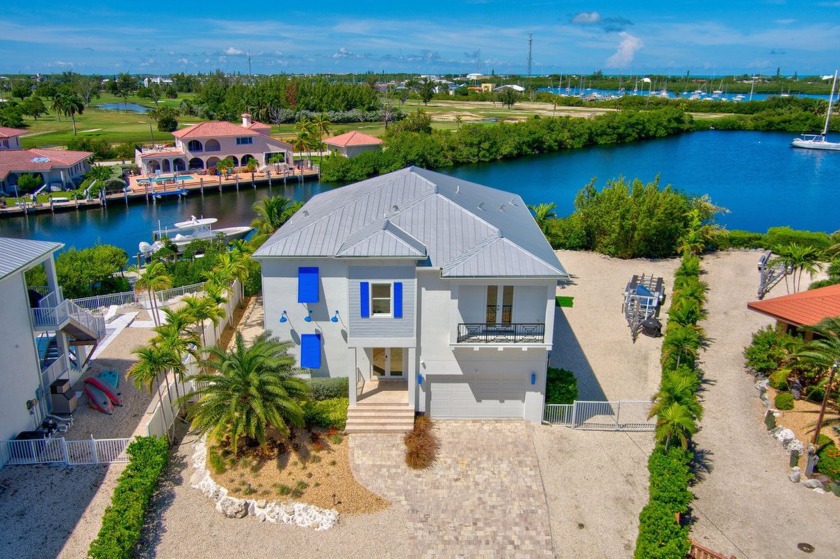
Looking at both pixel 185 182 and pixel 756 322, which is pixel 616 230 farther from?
pixel 185 182

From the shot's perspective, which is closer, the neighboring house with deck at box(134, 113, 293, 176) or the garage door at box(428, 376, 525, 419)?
the garage door at box(428, 376, 525, 419)

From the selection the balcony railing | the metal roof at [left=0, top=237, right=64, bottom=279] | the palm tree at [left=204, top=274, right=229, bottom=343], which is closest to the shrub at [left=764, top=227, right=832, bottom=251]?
the balcony railing

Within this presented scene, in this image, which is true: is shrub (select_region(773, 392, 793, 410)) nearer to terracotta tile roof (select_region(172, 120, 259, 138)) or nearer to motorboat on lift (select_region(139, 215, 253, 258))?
motorboat on lift (select_region(139, 215, 253, 258))

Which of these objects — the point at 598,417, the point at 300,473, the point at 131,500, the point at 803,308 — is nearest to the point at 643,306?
the point at 803,308

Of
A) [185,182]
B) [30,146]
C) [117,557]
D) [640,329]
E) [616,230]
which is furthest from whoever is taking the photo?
[30,146]

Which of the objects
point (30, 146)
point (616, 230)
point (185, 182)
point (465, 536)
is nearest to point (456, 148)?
point (185, 182)
